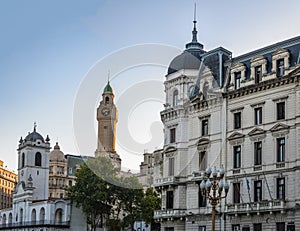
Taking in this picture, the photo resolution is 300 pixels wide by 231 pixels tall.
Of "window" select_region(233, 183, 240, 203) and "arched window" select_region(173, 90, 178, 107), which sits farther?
"arched window" select_region(173, 90, 178, 107)

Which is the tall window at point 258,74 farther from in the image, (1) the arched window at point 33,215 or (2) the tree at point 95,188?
(1) the arched window at point 33,215

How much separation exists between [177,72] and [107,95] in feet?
280

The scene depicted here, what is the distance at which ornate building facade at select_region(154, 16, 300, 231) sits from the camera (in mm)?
49000

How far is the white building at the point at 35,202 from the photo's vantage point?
93.7 metres

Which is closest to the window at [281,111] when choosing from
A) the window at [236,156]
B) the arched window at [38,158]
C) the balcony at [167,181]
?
the window at [236,156]

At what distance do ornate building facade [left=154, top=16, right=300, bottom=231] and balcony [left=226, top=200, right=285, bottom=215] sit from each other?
54 millimetres

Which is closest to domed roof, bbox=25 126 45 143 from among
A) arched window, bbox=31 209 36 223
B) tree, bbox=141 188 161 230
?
arched window, bbox=31 209 36 223

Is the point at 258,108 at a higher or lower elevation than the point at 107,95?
lower

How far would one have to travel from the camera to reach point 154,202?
256 feet

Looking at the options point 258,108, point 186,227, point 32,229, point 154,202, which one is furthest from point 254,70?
point 32,229

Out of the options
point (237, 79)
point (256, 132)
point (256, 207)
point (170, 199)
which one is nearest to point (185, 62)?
point (237, 79)

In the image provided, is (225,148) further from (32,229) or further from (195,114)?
(32,229)

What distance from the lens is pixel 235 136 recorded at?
175 ft

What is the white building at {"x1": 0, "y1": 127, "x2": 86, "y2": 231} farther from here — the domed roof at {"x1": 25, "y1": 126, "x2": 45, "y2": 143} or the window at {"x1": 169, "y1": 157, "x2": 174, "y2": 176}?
the window at {"x1": 169, "y1": 157, "x2": 174, "y2": 176}
